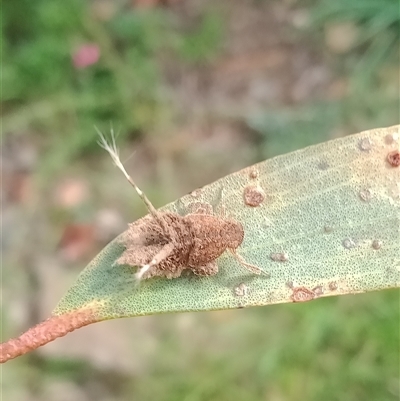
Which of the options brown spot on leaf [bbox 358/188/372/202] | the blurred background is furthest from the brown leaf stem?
the blurred background

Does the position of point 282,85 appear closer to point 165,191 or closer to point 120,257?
point 165,191

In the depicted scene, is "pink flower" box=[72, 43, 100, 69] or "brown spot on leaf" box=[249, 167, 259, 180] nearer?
"brown spot on leaf" box=[249, 167, 259, 180]

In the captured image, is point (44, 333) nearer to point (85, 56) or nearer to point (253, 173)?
point (253, 173)

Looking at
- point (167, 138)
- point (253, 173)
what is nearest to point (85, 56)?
point (167, 138)

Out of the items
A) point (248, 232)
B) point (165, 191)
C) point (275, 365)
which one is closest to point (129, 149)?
point (165, 191)

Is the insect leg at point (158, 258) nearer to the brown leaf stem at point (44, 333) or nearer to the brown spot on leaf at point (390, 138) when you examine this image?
the brown leaf stem at point (44, 333)

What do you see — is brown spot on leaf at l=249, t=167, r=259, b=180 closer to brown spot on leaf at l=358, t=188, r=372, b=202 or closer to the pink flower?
brown spot on leaf at l=358, t=188, r=372, b=202
